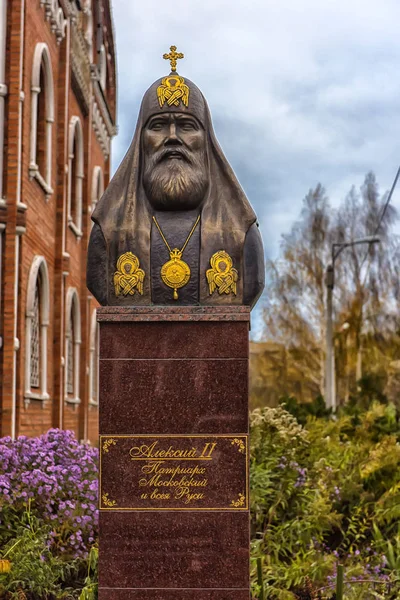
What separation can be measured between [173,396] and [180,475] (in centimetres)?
54

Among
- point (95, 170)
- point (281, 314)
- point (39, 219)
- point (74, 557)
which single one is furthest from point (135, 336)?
point (281, 314)

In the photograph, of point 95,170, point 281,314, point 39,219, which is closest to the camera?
point 39,219

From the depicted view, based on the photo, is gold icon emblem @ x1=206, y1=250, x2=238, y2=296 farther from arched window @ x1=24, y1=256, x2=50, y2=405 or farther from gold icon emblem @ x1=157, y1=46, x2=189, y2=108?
arched window @ x1=24, y1=256, x2=50, y2=405

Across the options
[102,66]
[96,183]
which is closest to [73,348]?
[96,183]

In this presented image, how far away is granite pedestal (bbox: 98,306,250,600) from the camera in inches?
271

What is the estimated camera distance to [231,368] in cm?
704

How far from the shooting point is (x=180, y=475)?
6953 mm

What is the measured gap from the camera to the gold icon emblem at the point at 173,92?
7.43m

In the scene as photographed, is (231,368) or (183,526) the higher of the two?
(231,368)

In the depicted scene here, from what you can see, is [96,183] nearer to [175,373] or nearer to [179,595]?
[175,373]

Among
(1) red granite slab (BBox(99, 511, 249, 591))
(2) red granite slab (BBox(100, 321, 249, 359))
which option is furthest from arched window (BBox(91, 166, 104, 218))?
(1) red granite slab (BBox(99, 511, 249, 591))

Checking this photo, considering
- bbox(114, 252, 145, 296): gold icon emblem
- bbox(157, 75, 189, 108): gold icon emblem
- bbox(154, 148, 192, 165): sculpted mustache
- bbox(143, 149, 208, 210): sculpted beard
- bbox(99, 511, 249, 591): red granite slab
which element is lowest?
bbox(99, 511, 249, 591): red granite slab

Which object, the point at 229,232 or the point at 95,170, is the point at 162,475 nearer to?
the point at 229,232

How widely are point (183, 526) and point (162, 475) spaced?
37cm
